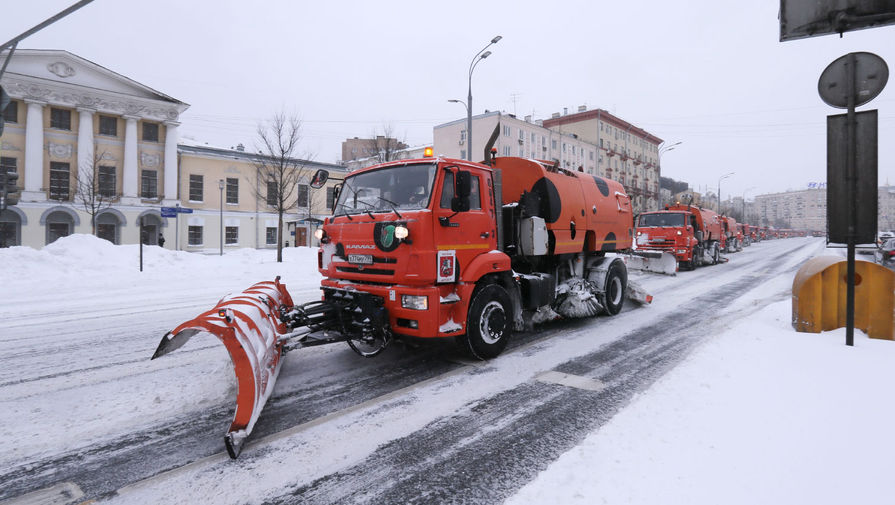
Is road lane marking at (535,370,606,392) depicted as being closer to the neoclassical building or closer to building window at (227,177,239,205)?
the neoclassical building

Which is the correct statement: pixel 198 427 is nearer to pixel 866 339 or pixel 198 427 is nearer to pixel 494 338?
pixel 494 338

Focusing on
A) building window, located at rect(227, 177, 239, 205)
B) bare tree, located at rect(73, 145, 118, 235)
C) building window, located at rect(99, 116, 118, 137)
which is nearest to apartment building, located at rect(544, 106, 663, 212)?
building window, located at rect(227, 177, 239, 205)

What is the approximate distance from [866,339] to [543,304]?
4.50 metres

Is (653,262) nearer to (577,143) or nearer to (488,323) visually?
(488,323)

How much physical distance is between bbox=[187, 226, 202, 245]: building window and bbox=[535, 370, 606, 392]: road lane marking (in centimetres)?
3588

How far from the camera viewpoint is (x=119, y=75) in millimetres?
31750

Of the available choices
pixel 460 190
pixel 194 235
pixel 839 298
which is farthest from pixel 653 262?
pixel 194 235

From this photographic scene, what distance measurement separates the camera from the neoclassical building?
28969 mm

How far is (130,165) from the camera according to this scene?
3200 cm

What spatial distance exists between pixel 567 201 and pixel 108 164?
119ft

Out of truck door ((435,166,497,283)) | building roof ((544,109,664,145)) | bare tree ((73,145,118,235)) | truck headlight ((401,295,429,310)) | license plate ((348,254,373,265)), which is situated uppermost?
building roof ((544,109,664,145))

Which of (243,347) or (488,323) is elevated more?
(243,347)

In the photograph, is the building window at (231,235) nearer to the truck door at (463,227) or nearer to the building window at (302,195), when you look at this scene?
the building window at (302,195)

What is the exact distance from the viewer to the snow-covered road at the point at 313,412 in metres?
3.08
